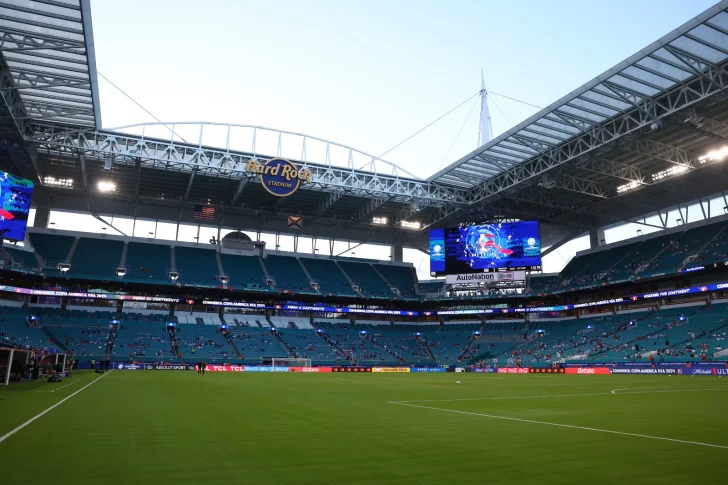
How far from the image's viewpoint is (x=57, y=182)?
182 feet

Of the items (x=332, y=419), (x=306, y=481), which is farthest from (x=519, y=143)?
(x=306, y=481)

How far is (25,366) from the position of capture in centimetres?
2670

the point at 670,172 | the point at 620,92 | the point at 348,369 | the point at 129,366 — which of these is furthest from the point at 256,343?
the point at 670,172

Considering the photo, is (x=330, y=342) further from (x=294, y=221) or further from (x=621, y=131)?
(x=621, y=131)

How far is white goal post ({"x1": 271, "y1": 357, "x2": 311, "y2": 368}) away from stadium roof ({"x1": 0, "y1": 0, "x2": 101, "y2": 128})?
33.4 m

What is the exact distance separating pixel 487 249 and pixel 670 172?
1944cm

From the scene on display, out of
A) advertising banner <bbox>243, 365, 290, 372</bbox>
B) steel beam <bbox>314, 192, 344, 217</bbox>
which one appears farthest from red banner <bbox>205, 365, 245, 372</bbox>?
steel beam <bbox>314, 192, 344, 217</bbox>

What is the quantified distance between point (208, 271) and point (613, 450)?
63228mm

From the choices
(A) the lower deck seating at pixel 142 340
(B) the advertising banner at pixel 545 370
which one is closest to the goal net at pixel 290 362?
(A) the lower deck seating at pixel 142 340

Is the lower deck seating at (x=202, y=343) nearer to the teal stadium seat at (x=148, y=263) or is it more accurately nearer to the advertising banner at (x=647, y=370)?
the teal stadium seat at (x=148, y=263)

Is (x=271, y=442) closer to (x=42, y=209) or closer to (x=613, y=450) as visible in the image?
(x=613, y=450)

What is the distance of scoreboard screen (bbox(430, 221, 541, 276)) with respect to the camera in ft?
182

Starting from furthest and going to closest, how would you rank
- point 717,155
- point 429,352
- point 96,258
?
1. point 429,352
2. point 96,258
3. point 717,155

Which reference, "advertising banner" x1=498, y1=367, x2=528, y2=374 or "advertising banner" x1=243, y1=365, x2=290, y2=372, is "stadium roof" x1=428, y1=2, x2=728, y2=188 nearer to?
"advertising banner" x1=498, y1=367, x2=528, y2=374
